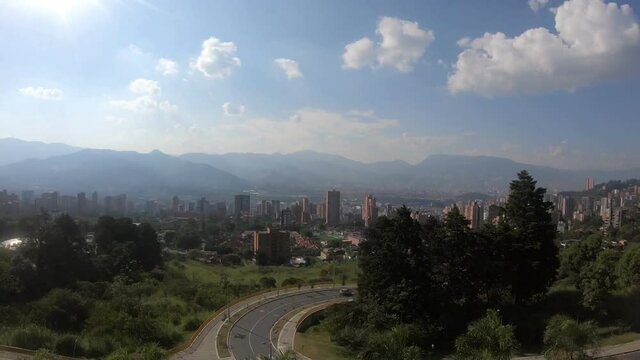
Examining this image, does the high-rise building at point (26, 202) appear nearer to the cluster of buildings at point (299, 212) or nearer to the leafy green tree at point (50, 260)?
the cluster of buildings at point (299, 212)

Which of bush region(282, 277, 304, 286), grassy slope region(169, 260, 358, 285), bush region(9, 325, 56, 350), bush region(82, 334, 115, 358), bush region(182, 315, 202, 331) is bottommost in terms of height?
grassy slope region(169, 260, 358, 285)

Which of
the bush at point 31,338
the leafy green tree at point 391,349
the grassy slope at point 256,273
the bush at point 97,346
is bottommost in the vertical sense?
the grassy slope at point 256,273

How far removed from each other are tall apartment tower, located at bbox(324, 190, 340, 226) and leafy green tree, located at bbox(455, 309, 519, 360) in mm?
73647

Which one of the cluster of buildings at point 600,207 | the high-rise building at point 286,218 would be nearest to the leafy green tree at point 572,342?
the cluster of buildings at point 600,207

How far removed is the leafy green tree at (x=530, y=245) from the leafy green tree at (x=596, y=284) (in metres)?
0.94

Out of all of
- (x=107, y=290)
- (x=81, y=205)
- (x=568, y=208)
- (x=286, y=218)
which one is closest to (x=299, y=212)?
(x=286, y=218)

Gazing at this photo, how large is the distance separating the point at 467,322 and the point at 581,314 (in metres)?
3.32

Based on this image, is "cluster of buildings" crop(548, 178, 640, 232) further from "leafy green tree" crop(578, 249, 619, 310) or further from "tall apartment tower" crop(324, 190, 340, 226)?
"leafy green tree" crop(578, 249, 619, 310)

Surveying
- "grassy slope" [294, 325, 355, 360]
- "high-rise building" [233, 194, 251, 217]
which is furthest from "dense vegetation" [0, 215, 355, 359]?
"high-rise building" [233, 194, 251, 217]

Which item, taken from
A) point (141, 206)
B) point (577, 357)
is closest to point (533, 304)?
point (577, 357)

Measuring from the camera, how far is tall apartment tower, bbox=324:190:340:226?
84062 mm

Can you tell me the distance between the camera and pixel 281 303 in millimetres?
21531

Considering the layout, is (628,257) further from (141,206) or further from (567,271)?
(141,206)

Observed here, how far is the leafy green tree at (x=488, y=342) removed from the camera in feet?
30.3
